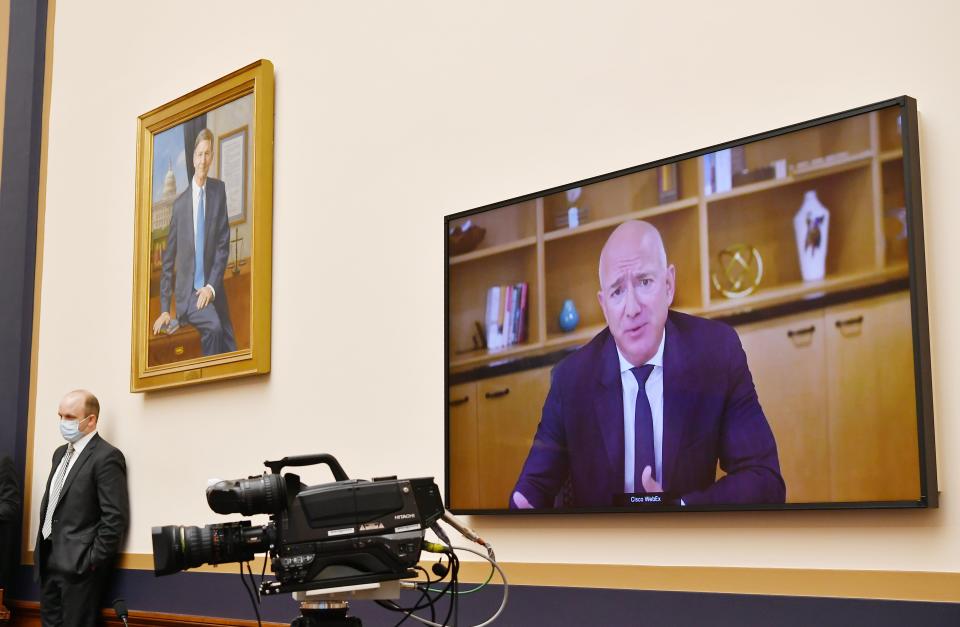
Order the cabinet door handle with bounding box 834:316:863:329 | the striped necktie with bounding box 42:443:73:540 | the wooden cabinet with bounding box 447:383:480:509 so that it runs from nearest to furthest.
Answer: the cabinet door handle with bounding box 834:316:863:329 → the wooden cabinet with bounding box 447:383:480:509 → the striped necktie with bounding box 42:443:73:540

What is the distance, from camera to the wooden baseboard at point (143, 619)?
249 inches

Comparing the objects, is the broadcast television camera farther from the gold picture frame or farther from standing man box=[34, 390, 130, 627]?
standing man box=[34, 390, 130, 627]

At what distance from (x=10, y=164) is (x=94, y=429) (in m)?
2.75

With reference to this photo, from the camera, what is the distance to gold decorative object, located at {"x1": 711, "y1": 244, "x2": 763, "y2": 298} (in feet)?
13.2

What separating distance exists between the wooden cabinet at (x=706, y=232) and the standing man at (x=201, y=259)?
6.72 ft

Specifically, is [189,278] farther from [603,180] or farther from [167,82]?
[603,180]

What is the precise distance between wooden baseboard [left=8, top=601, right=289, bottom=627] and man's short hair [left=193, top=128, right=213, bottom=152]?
113 inches

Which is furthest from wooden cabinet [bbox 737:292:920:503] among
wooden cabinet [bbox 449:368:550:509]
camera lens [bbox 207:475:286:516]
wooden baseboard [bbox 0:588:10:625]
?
wooden baseboard [bbox 0:588:10:625]

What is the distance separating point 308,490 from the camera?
332 centimetres

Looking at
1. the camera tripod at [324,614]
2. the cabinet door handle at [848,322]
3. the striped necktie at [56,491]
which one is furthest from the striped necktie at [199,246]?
the cabinet door handle at [848,322]

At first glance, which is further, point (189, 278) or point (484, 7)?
point (189, 278)

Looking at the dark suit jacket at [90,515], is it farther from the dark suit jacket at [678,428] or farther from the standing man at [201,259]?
the dark suit jacket at [678,428]

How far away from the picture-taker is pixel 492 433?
493 centimetres

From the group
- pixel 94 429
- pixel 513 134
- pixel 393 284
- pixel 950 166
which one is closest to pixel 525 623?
pixel 393 284
